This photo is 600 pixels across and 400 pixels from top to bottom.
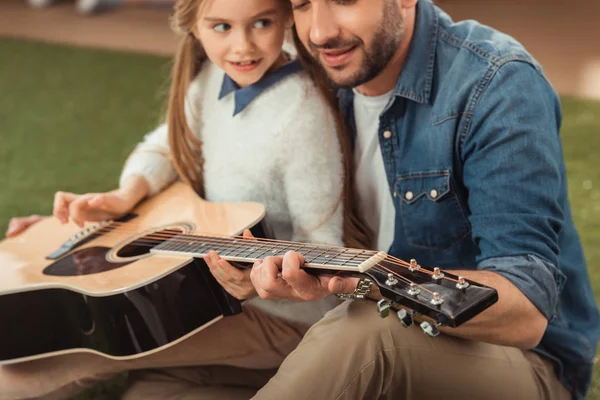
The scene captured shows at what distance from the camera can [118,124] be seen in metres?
3.35

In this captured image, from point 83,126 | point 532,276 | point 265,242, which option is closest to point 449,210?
point 532,276

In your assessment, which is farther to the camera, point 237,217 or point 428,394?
point 237,217

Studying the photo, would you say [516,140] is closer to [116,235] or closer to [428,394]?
[428,394]

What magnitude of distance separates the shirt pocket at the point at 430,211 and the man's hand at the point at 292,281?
0.36 metres

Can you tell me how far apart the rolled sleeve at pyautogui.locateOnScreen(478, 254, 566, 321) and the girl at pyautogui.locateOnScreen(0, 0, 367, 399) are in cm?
37

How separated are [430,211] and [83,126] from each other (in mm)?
2333

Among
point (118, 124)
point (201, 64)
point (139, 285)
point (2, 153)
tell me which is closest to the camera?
point (139, 285)

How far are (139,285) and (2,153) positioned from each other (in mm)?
2060

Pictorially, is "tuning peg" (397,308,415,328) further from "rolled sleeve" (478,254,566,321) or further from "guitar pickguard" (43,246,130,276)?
"guitar pickguard" (43,246,130,276)

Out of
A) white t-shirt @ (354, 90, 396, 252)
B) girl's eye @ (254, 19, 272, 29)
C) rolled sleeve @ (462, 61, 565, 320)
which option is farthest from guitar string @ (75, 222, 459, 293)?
girl's eye @ (254, 19, 272, 29)

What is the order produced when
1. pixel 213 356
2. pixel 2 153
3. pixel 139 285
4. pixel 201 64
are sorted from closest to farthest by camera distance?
pixel 139 285, pixel 213 356, pixel 201 64, pixel 2 153

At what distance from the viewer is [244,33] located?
1455 millimetres

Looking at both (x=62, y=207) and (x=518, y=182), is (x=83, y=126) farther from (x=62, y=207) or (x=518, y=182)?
(x=518, y=182)

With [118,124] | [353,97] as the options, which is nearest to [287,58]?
[353,97]
